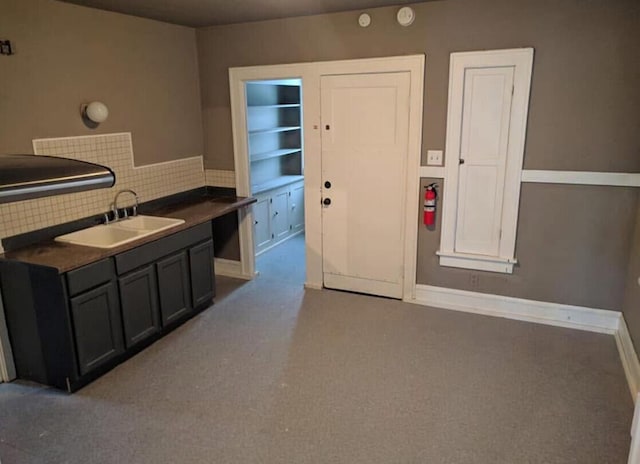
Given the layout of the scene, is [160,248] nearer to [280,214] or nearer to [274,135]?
[280,214]

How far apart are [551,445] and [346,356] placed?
134 cm

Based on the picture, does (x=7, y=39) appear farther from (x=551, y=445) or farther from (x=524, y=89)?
(x=551, y=445)

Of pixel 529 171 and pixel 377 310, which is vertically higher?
pixel 529 171

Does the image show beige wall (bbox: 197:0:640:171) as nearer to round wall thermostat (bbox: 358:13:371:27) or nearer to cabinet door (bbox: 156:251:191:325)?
round wall thermostat (bbox: 358:13:371:27)

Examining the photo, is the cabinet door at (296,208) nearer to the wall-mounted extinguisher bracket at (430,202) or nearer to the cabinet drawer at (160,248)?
the cabinet drawer at (160,248)

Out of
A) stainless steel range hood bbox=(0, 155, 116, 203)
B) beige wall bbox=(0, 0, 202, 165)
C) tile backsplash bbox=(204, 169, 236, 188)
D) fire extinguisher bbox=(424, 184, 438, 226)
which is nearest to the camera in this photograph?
stainless steel range hood bbox=(0, 155, 116, 203)

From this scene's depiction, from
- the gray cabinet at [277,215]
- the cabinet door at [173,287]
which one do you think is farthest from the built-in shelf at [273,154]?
the cabinet door at [173,287]

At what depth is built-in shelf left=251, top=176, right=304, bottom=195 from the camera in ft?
17.3

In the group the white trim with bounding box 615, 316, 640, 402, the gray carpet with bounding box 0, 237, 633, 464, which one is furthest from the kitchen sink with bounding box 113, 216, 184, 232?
the white trim with bounding box 615, 316, 640, 402

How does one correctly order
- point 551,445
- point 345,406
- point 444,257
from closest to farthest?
1. point 551,445
2. point 345,406
3. point 444,257

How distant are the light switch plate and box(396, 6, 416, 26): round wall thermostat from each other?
0.99 metres

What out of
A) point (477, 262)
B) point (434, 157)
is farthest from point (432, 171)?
point (477, 262)

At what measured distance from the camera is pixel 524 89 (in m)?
3.36

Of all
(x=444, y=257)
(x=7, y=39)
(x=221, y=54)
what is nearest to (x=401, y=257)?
(x=444, y=257)
